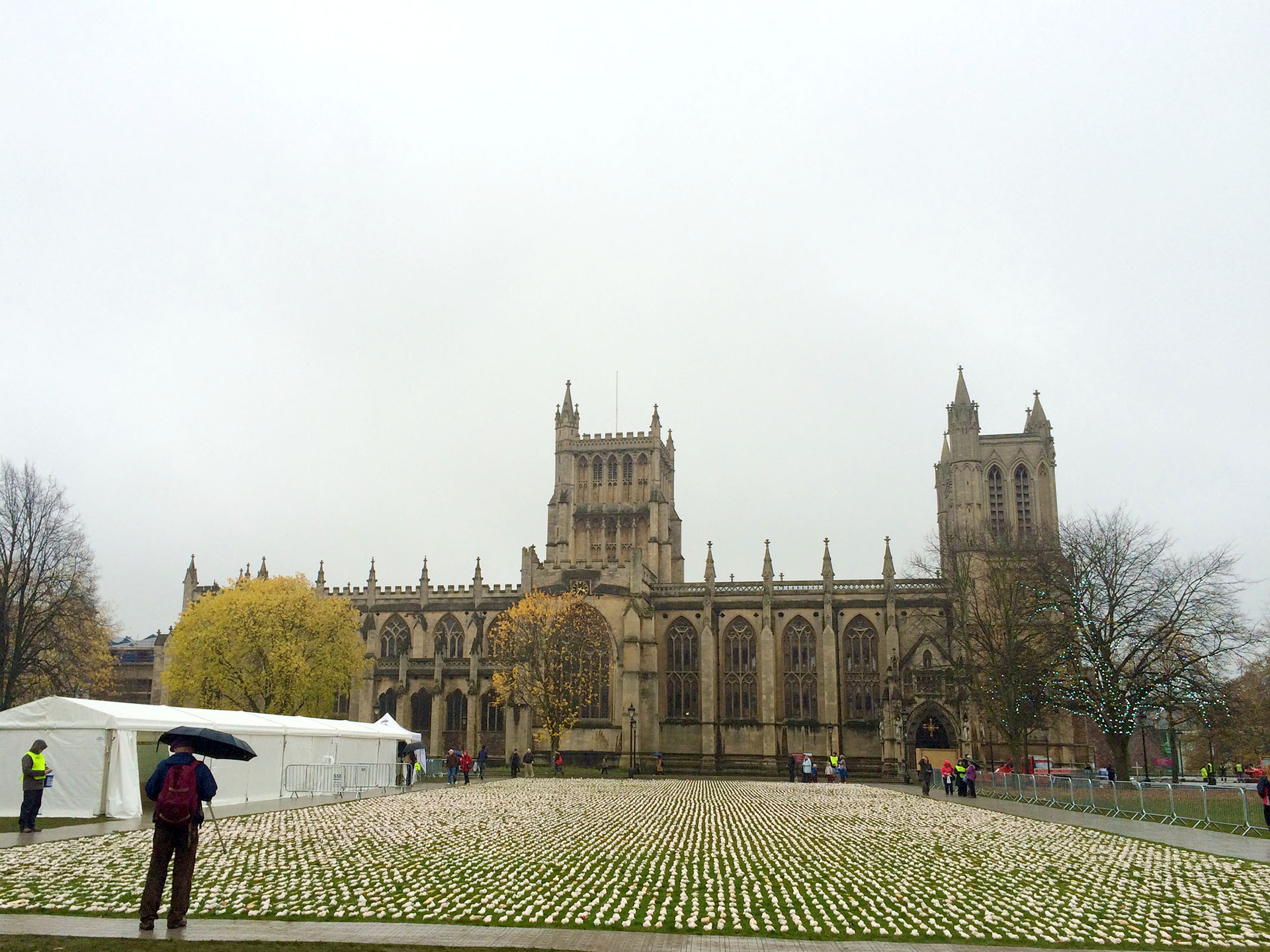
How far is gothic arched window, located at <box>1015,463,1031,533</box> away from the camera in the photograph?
2645 inches

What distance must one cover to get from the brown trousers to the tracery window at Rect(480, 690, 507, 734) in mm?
57702

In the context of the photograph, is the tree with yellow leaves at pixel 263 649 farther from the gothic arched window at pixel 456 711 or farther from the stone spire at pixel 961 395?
the stone spire at pixel 961 395

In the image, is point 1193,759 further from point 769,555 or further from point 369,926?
point 369,926

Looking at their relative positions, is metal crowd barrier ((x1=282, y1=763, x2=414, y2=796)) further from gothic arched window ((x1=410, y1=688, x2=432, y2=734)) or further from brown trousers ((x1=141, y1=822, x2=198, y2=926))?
gothic arched window ((x1=410, y1=688, x2=432, y2=734))

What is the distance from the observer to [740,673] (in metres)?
69.2

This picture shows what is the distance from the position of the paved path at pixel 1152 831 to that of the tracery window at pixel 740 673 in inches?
1287

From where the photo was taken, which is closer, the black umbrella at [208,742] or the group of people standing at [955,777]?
the black umbrella at [208,742]

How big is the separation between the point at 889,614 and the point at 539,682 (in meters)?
22.6

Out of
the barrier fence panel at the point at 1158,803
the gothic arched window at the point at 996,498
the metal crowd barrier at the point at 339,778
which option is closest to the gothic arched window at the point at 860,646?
the gothic arched window at the point at 996,498

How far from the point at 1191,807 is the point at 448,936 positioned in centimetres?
2148

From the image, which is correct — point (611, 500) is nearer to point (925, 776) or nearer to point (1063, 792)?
point (925, 776)

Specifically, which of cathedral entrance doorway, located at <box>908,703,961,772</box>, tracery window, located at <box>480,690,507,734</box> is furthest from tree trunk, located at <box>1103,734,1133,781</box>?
tracery window, located at <box>480,690,507,734</box>

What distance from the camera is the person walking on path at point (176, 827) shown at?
1129cm

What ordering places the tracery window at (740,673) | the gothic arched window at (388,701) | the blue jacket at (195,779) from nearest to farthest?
the blue jacket at (195,779) < the tracery window at (740,673) < the gothic arched window at (388,701)
